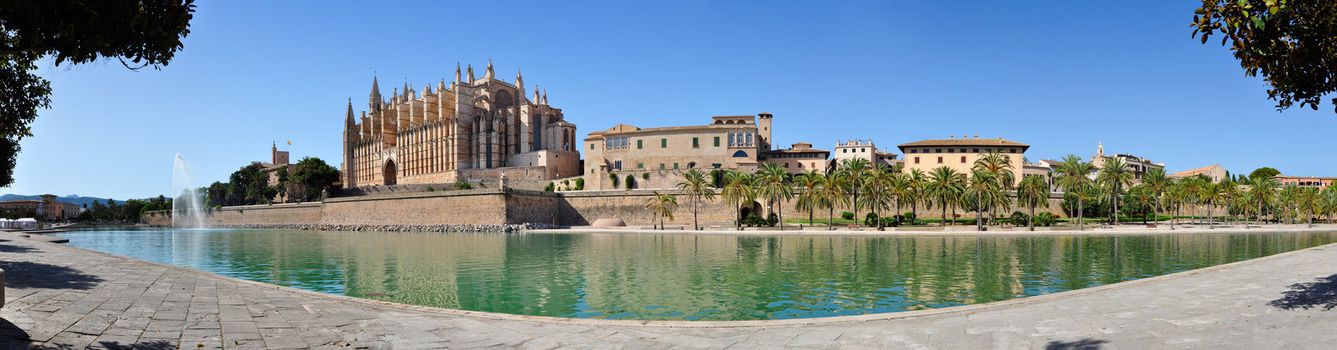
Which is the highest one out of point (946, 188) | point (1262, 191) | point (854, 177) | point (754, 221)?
point (854, 177)

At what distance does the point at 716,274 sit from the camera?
21.2 metres

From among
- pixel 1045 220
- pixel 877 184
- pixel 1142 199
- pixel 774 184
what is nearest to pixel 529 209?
pixel 774 184

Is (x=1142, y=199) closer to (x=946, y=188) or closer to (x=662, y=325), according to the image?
(x=946, y=188)

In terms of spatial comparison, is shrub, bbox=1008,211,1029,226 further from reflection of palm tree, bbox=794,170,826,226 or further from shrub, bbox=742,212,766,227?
shrub, bbox=742,212,766,227

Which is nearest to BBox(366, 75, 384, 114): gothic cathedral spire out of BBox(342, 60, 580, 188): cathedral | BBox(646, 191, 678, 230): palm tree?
BBox(342, 60, 580, 188): cathedral

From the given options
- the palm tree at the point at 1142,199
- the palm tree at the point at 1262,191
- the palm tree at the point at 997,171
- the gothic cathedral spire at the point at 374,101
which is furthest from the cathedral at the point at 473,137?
the palm tree at the point at 1262,191

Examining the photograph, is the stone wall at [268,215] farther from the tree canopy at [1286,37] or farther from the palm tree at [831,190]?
the tree canopy at [1286,37]

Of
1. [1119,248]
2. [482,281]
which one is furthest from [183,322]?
[1119,248]

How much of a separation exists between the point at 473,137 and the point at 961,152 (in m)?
62.5

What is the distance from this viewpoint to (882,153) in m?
97.4

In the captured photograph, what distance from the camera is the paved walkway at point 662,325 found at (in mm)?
7922

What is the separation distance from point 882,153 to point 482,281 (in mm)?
85386

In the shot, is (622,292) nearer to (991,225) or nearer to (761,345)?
(761,345)

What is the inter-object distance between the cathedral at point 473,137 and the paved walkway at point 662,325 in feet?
247
